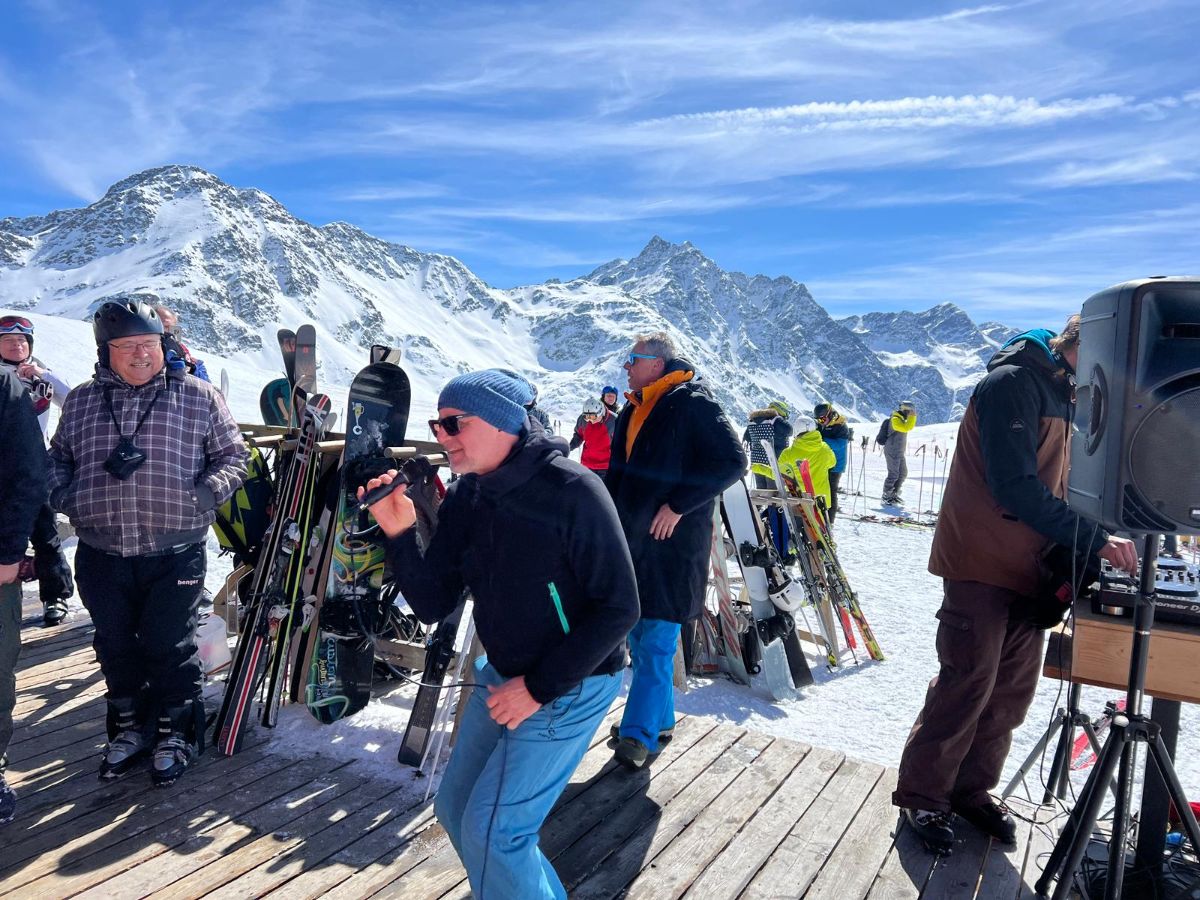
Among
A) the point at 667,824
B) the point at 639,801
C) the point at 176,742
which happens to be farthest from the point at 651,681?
the point at 176,742

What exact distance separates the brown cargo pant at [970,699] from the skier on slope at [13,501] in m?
3.32

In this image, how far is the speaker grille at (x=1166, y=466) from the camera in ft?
6.78

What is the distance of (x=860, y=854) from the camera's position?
294cm

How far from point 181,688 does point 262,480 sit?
157 cm

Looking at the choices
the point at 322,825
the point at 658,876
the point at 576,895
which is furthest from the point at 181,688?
the point at 658,876

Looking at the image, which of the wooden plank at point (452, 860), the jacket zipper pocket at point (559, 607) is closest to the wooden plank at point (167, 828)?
the wooden plank at point (452, 860)

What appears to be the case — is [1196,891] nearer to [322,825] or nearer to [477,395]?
[477,395]

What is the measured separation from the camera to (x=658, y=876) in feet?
9.10

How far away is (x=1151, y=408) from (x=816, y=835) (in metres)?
1.97

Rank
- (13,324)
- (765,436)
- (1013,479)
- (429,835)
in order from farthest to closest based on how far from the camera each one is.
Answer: (765,436), (13,324), (429,835), (1013,479)

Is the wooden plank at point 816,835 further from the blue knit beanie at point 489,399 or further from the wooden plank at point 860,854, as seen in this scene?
the blue knit beanie at point 489,399

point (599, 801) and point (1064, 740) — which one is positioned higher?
point (1064, 740)

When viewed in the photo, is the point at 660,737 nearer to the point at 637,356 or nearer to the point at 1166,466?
the point at 637,356

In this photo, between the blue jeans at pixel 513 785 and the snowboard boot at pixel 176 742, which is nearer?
the blue jeans at pixel 513 785
